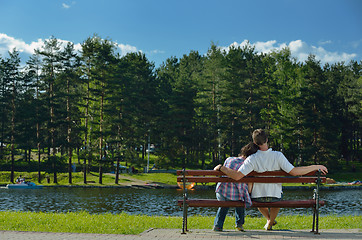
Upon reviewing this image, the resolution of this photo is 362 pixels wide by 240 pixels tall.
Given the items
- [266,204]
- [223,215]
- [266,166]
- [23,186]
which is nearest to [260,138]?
[266,166]

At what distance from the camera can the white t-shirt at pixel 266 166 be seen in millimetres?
7328

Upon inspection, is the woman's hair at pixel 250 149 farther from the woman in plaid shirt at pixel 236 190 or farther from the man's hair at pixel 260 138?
the man's hair at pixel 260 138

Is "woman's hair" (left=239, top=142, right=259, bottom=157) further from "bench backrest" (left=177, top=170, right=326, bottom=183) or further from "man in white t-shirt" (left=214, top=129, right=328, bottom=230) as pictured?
"bench backrest" (left=177, top=170, right=326, bottom=183)

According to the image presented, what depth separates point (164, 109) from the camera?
59.8m

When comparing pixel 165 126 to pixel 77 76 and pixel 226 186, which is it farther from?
pixel 226 186

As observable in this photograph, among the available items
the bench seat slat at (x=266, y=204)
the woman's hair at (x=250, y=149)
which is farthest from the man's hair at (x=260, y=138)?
the bench seat slat at (x=266, y=204)

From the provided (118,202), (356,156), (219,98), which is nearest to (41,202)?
(118,202)

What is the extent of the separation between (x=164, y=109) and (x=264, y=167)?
5252cm

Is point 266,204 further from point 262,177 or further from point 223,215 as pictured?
point 223,215

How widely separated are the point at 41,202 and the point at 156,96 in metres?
33.6

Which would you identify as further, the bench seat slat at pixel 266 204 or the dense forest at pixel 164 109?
the dense forest at pixel 164 109

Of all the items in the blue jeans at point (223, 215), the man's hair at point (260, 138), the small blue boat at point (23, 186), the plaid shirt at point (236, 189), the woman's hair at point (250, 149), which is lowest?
the small blue boat at point (23, 186)

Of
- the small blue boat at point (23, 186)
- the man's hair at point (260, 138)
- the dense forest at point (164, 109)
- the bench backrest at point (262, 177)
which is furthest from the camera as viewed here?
the dense forest at point (164, 109)

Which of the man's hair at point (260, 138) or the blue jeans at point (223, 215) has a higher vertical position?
the man's hair at point (260, 138)
